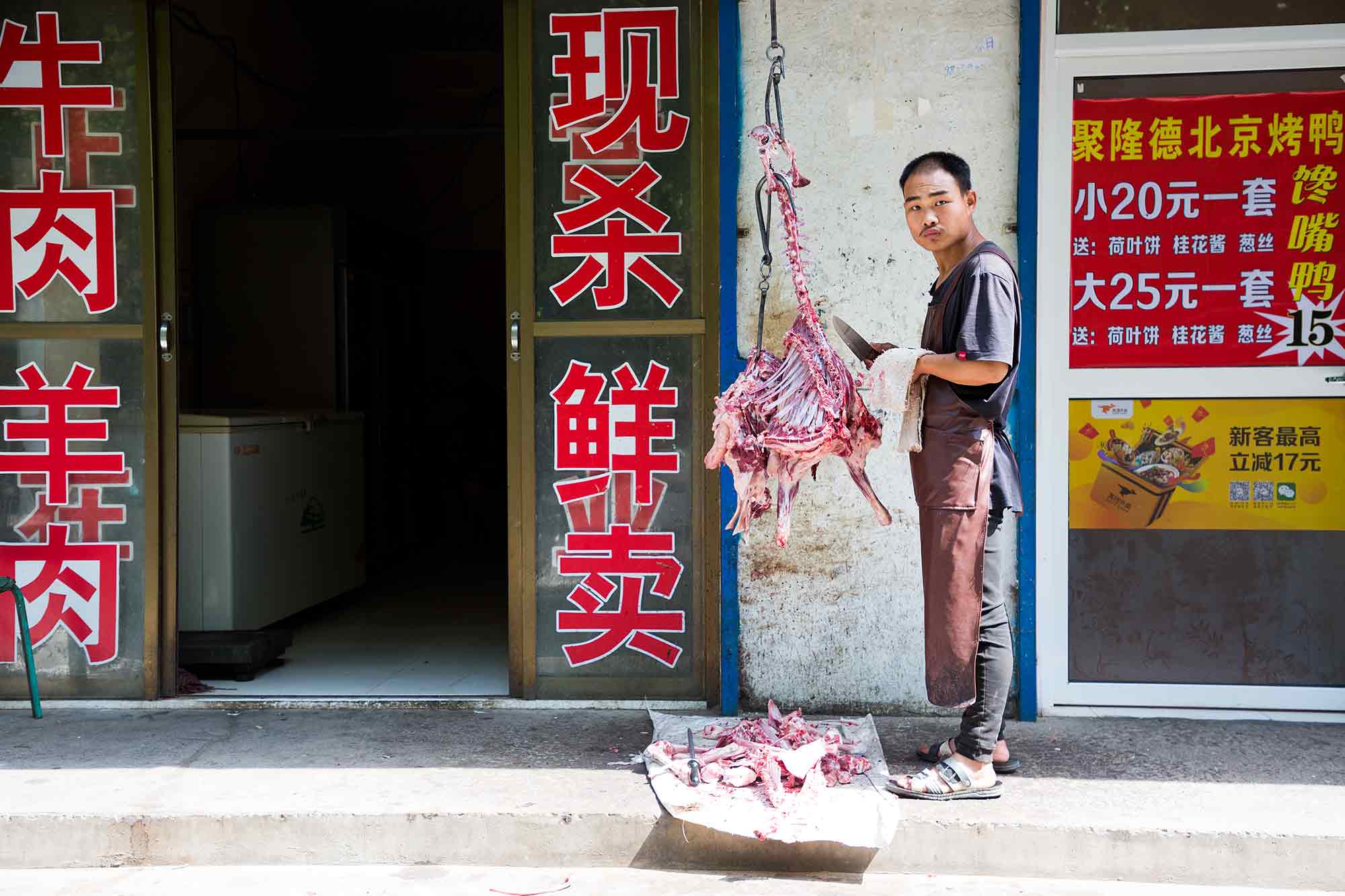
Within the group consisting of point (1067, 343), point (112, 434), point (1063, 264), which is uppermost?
point (1063, 264)

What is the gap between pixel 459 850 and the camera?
3.47m

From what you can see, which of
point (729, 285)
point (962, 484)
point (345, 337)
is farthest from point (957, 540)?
point (345, 337)

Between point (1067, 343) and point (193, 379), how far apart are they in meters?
5.23

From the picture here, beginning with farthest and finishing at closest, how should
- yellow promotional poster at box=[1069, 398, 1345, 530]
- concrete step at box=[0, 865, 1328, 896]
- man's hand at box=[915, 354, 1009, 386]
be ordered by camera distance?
yellow promotional poster at box=[1069, 398, 1345, 530], man's hand at box=[915, 354, 1009, 386], concrete step at box=[0, 865, 1328, 896]

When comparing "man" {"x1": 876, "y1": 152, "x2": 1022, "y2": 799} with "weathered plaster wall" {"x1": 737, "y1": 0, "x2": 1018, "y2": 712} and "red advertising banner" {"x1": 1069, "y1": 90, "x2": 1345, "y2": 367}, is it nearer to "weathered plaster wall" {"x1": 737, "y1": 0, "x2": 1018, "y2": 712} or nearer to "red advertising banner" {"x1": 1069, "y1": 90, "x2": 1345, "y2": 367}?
"weathered plaster wall" {"x1": 737, "y1": 0, "x2": 1018, "y2": 712}

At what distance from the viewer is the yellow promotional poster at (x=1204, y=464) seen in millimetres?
4398

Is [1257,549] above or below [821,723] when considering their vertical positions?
above

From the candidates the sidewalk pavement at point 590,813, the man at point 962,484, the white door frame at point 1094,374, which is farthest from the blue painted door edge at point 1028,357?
the man at point 962,484

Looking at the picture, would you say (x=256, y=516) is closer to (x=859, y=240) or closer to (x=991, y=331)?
(x=859, y=240)

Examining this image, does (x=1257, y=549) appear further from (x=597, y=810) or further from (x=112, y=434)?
(x=112, y=434)

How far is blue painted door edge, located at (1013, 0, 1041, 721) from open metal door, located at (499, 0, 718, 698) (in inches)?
46.5

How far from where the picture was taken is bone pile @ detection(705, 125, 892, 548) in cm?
355

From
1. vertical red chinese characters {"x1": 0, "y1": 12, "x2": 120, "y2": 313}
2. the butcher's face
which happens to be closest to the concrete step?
the butcher's face

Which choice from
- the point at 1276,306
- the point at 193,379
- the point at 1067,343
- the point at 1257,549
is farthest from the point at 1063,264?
the point at 193,379
